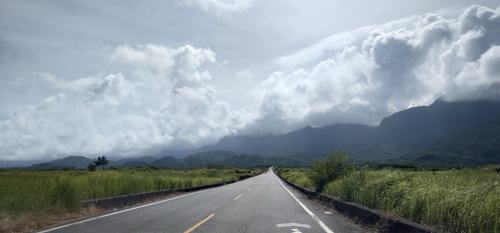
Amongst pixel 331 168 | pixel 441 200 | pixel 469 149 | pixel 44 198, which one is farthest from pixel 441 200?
pixel 469 149

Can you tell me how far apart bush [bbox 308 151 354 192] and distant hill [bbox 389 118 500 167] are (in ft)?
342

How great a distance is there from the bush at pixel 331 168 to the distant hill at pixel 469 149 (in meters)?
104

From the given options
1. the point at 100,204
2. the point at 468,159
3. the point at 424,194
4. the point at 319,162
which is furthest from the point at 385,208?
the point at 468,159

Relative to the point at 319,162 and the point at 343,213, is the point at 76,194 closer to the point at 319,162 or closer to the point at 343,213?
the point at 343,213

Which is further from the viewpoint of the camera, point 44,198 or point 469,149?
point 469,149

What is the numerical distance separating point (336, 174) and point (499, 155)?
118 meters

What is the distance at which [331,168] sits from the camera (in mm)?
22859

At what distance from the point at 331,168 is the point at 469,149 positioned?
5531 inches

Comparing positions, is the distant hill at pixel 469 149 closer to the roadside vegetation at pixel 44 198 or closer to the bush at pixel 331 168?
the bush at pixel 331 168

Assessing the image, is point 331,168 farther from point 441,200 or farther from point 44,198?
point 44,198

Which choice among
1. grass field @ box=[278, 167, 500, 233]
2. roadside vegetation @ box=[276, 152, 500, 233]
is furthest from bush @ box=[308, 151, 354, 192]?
grass field @ box=[278, 167, 500, 233]

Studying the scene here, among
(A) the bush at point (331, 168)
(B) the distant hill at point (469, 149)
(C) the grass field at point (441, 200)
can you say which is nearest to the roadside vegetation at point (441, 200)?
(C) the grass field at point (441, 200)

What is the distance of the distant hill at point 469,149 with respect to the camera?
390 ft

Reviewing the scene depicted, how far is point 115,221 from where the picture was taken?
1128 cm
